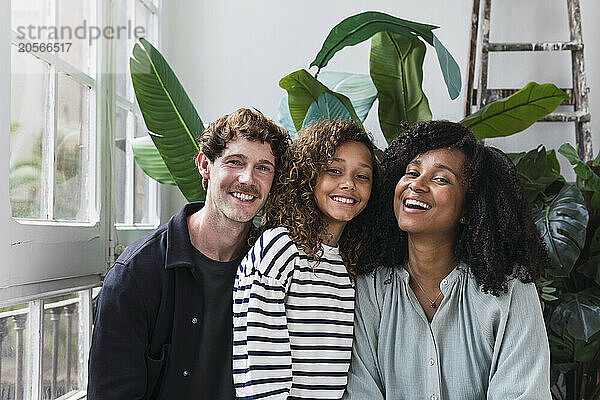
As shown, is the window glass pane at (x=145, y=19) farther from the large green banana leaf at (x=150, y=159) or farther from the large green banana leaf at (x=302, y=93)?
the large green banana leaf at (x=302, y=93)

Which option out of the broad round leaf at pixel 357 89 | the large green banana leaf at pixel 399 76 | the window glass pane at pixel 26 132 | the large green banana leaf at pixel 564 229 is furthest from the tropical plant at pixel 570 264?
the window glass pane at pixel 26 132

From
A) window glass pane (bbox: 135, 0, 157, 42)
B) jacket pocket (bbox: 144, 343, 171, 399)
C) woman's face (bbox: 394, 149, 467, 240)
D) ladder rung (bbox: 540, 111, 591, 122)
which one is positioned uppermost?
window glass pane (bbox: 135, 0, 157, 42)

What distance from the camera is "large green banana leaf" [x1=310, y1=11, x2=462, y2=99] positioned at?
188cm

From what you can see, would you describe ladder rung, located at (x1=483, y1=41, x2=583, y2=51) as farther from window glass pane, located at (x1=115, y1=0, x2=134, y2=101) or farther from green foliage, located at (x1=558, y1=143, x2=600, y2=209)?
window glass pane, located at (x1=115, y1=0, x2=134, y2=101)

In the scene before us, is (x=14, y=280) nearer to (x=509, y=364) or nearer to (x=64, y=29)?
(x=64, y=29)

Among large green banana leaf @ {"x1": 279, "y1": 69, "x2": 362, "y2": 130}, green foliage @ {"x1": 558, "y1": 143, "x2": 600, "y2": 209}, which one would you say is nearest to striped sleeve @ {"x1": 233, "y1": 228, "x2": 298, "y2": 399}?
large green banana leaf @ {"x1": 279, "y1": 69, "x2": 362, "y2": 130}

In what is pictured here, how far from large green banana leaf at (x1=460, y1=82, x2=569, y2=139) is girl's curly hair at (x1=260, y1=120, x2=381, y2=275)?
1.59ft

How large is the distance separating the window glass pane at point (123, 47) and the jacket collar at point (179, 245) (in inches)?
30.2

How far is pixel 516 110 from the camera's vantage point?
6.75 ft

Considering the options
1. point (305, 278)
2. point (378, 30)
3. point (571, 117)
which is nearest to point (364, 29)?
point (378, 30)

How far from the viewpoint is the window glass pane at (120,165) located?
2258mm

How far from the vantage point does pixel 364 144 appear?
5.74ft

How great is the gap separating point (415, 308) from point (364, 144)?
0.44 meters

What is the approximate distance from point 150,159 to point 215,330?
0.75 m
